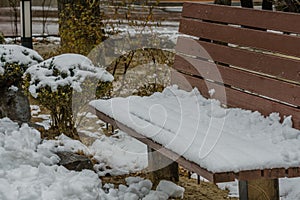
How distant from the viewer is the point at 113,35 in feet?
25.5

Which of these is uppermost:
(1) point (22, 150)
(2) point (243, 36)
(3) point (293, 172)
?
(2) point (243, 36)

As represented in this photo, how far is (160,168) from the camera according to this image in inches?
205

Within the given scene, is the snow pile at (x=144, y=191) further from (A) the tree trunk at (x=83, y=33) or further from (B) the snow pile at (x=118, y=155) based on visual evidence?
(A) the tree trunk at (x=83, y=33)

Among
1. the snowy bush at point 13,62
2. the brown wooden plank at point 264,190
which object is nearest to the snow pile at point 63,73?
the snowy bush at point 13,62

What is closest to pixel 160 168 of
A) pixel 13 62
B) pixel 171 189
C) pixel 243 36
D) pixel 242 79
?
pixel 171 189

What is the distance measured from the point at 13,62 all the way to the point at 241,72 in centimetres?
245

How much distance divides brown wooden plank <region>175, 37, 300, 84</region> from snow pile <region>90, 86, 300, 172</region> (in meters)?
0.29

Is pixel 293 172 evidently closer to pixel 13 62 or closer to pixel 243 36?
pixel 243 36

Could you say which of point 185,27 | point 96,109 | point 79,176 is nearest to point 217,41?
point 185,27

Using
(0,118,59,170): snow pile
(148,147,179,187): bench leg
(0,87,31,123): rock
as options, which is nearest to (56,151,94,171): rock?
(0,118,59,170): snow pile

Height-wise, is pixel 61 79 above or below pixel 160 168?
above

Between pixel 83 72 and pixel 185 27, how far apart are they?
944 mm

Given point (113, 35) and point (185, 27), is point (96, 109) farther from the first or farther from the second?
point (113, 35)

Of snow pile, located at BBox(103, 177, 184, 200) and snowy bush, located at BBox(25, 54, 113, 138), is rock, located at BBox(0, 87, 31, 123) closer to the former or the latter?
snowy bush, located at BBox(25, 54, 113, 138)
